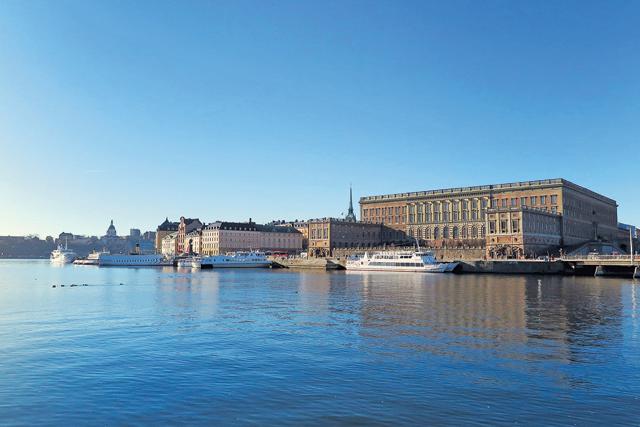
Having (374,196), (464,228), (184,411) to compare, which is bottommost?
(184,411)

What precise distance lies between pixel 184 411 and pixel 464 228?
14719 centimetres

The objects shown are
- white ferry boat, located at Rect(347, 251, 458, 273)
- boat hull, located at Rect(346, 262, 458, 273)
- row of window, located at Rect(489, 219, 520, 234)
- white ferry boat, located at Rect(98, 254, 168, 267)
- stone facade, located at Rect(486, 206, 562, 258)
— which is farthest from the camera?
white ferry boat, located at Rect(98, 254, 168, 267)

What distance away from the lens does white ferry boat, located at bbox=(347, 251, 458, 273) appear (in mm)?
113188

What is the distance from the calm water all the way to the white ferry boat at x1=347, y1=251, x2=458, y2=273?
2799 inches

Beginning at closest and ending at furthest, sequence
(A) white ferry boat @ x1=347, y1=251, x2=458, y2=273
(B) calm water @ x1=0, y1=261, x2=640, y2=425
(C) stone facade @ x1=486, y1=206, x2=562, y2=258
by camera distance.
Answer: (B) calm water @ x1=0, y1=261, x2=640, y2=425 < (A) white ferry boat @ x1=347, y1=251, x2=458, y2=273 < (C) stone facade @ x1=486, y1=206, x2=562, y2=258

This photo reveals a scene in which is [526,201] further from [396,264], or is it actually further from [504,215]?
[396,264]

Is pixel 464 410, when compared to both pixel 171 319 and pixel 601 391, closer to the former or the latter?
pixel 601 391

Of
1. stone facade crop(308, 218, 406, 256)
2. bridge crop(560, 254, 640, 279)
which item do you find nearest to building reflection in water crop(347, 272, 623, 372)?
bridge crop(560, 254, 640, 279)

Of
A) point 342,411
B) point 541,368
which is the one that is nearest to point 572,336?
point 541,368

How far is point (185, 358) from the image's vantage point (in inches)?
948

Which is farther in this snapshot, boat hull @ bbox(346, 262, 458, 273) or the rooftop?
the rooftop

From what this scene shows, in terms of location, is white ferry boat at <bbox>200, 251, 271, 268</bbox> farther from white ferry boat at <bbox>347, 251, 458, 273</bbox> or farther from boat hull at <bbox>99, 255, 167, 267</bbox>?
white ferry boat at <bbox>347, 251, 458, 273</bbox>

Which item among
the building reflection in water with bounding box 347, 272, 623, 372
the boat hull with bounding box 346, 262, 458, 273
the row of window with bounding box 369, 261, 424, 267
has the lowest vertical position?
the building reflection in water with bounding box 347, 272, 623, 372

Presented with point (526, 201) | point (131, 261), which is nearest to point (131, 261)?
point (131, 261)
